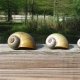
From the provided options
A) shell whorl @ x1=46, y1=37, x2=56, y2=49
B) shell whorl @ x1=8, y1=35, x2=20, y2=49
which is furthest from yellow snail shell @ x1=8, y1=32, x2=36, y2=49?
shell whorl @ x1=46, y1=37, x2=56, y2=49

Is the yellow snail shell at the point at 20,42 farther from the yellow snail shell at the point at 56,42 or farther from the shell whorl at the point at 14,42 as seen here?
the yellow snail shell at the point at 56,42

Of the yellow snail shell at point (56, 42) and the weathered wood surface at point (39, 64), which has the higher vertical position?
the yellow snail shell at point (56, 42)

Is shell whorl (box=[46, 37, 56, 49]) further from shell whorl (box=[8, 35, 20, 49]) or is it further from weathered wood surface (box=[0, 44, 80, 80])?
shell whorl (box=[8, 35, 20, 49])

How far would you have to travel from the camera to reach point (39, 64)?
7.14 feet

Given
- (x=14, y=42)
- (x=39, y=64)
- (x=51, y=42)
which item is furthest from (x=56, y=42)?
(x=14, y=42)

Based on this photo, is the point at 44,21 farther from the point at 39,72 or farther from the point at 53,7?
the point at 39,72

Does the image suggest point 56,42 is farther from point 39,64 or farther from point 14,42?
point 14,42

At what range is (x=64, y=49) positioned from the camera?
2.30m

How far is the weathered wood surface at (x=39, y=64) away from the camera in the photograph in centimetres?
217

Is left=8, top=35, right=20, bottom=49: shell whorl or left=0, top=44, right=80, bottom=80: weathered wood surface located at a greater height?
left=8, top=35, right=20, bottom=49: shell whorl

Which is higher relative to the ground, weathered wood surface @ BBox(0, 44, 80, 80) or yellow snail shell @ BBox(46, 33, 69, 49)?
yellow snail shell @ BBox(46, 33, 69, 49)

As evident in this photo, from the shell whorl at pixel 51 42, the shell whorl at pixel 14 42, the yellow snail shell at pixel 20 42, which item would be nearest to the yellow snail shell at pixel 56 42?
the shell whorl at pixel 51 42

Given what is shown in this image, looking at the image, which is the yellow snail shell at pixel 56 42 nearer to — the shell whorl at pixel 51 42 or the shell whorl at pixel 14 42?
the shell whorl at pixel 51 42

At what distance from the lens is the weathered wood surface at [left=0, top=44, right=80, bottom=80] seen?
2166 millimetres
